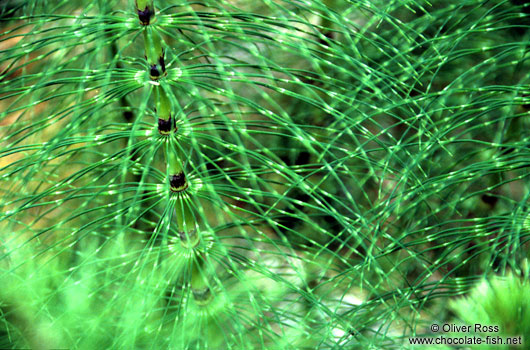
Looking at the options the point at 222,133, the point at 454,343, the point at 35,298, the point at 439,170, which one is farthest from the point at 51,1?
the point at 454,343

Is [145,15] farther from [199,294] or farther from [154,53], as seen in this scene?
[199,294]

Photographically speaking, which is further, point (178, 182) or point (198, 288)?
point (198, 288)

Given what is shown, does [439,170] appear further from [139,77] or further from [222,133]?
[139,77]

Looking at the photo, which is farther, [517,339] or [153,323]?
[153,323]

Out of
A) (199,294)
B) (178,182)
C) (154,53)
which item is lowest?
(199,294)

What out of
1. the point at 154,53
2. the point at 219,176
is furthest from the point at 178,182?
the point at 154,53
